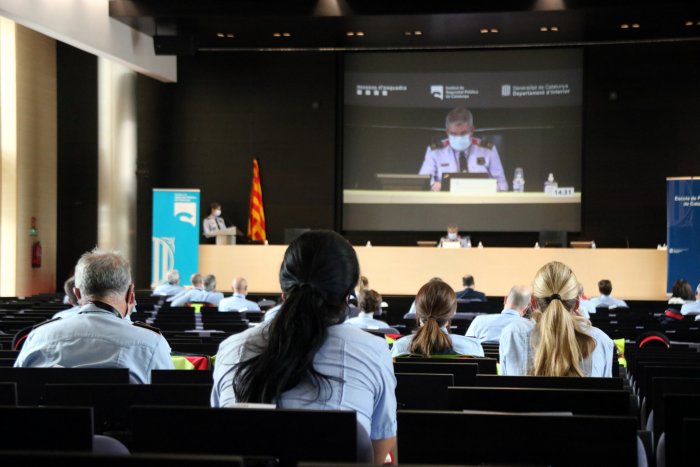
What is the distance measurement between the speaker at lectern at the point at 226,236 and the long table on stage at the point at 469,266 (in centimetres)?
52

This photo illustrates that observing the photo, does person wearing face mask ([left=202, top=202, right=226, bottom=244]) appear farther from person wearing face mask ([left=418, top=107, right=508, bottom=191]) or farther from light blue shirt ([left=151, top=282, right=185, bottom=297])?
person wearing face mask ([left=418, top=107, right=508, bottom=191])

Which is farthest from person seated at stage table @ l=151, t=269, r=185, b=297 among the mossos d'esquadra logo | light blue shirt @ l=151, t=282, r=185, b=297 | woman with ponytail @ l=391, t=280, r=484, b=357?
woman with ponytail @ l=391, t=280, r=484, b=357

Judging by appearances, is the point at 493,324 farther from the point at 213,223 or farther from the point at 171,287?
the point at 213,223

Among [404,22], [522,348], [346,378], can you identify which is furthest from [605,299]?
[346,378]

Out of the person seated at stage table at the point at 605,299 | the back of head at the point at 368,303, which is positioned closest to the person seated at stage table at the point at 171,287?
the person seated at stage table at the point at 605,299

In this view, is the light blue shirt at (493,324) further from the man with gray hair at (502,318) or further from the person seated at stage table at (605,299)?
the person seated at stage table at (605,299)

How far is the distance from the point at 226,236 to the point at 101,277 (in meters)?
12.5

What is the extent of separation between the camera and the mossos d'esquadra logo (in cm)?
1525

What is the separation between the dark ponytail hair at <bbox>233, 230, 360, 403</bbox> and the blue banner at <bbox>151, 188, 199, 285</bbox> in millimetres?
13037

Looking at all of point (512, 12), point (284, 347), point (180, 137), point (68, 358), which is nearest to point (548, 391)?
point (284, 347)

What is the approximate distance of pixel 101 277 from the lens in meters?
3.27

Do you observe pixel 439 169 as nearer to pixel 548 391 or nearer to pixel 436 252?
pixel 436 252

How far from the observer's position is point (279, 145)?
1705 centimetres

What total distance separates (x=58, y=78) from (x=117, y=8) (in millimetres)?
3824
